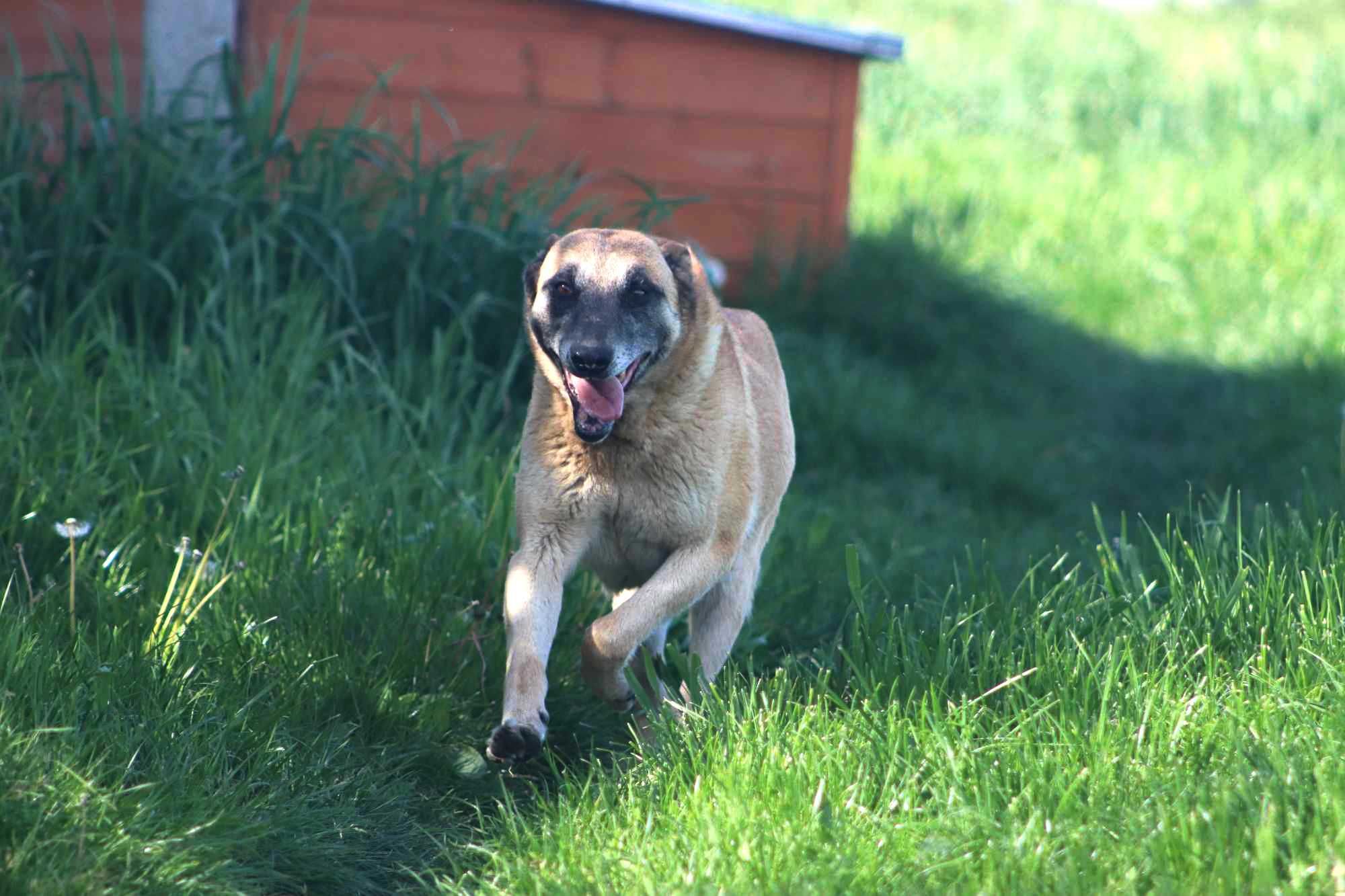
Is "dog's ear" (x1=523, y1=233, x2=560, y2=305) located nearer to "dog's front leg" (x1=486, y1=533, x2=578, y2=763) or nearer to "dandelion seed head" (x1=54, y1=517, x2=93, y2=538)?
"dog's front leg" (x1=486, y1=533, x2=578, y2=763)

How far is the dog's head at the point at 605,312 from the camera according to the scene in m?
3.49

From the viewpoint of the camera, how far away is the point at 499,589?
4.18 metres

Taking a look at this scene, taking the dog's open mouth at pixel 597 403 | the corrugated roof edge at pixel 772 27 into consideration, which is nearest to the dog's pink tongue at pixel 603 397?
the dog's open mouth at pixel 597 403

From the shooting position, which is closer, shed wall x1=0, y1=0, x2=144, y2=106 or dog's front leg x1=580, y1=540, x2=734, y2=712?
dog's front leg x1=580, y1=540, x2=734, y2=712

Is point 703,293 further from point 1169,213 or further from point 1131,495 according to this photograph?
point 1169,213

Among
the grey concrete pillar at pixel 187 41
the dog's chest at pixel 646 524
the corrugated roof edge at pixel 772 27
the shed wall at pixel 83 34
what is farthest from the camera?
the corrugated roof edge at pixel 772 27

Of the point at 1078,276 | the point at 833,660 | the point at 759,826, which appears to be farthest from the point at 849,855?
the point at 1078,276

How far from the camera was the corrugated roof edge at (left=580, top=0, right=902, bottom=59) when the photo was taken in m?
8.20

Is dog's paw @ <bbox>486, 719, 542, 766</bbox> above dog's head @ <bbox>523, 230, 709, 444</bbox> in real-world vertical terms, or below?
below

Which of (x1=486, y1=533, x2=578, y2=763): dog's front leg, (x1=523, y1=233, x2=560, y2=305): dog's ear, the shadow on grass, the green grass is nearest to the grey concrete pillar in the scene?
the green grass

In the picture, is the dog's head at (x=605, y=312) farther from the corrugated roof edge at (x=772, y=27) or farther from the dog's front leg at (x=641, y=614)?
the corrugated roof edge at (x=772, y=27)

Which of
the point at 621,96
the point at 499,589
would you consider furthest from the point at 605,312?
the point at 621,96

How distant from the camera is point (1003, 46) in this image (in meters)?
18.4

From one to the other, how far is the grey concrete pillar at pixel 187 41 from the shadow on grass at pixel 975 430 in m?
3.12
